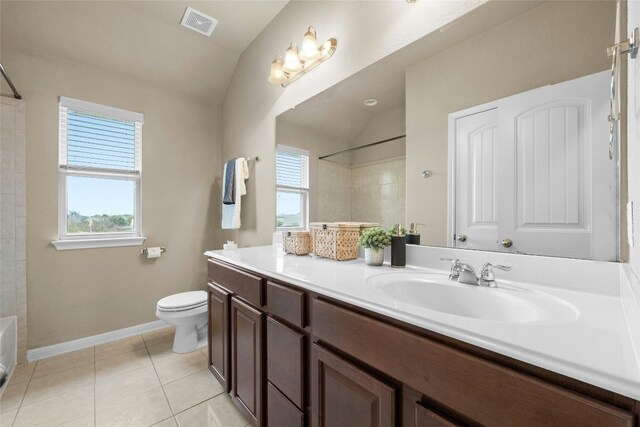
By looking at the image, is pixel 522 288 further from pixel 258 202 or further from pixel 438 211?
pixel 258 202

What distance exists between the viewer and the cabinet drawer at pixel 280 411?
1.05 metres

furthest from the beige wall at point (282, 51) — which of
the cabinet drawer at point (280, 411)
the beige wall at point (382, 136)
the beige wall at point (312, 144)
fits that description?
the cabinet drawer at point (280, 411)

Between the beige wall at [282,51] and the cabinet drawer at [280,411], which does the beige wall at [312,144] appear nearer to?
the beige wall at [282,51]

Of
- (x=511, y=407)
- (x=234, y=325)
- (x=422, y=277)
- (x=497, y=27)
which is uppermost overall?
(x=497, y=27)

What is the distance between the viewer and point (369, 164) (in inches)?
58.1

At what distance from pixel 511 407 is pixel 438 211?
811 mm

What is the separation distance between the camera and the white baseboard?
2.09 meters

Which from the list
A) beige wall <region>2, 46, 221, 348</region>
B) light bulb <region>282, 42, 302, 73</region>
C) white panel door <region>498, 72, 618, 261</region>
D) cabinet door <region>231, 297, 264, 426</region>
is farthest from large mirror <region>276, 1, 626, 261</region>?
beige wall <region>2, 46, 221, 348</region>

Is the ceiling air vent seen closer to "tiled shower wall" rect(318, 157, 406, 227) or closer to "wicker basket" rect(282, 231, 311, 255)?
"tiled shower wall" rect(318, 157, 406, 227)

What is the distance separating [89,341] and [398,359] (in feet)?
9.10

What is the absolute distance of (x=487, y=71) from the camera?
1.05m

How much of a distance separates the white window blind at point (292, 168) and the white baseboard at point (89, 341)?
191 centimetres

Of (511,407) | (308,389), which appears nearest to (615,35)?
(511,407)

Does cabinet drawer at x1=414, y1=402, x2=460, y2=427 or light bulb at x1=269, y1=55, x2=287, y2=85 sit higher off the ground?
light bulb at x1=269, y1=55, x2=287, y2=85
